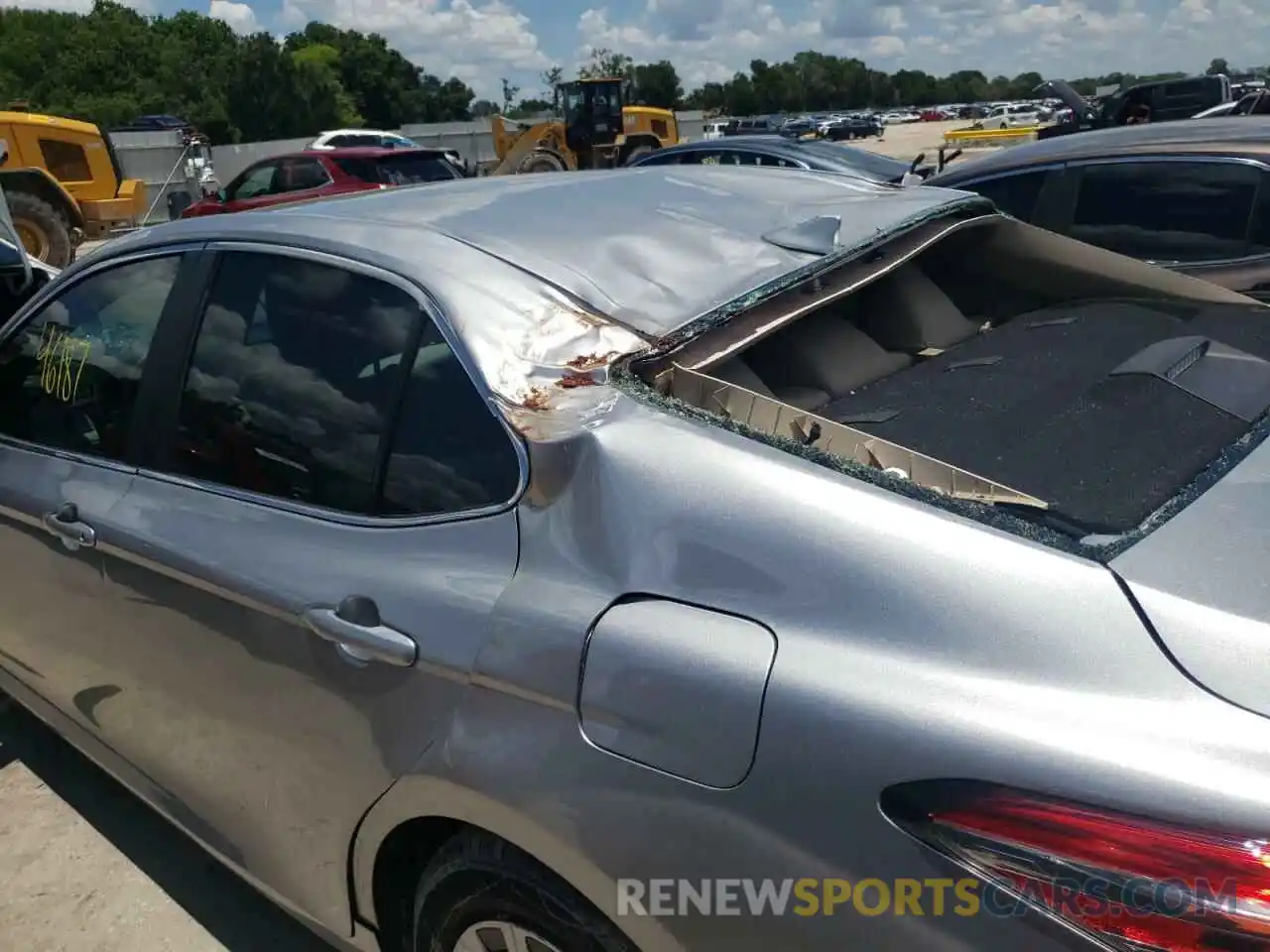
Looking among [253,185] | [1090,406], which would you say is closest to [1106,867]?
[1090,406]

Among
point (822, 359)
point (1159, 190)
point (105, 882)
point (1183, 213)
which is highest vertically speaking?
point (1159, 190)

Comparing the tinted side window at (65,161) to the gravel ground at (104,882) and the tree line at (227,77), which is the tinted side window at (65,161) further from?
the tree line at (227,77)

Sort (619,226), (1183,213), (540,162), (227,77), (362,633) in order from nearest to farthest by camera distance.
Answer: (362,633)
(619,226)
(1183,213)
(540,162)
(227,77)

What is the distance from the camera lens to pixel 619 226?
7.14 ft

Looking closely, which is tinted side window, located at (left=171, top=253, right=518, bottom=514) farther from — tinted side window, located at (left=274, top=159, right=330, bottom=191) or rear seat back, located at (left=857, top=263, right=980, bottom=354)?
tinted side window, located at (left=274, top=159, right=330, bottom=191)

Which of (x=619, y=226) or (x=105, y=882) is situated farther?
(x=105, y=882)

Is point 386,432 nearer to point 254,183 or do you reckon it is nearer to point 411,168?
point 411,168

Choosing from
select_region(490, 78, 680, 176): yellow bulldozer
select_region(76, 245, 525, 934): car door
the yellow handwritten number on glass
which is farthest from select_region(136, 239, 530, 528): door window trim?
select_region(490, 78, 680, 176): yellow bulldozer

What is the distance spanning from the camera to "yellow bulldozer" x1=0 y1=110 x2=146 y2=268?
48.8 feet

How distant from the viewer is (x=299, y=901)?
6.94 ft

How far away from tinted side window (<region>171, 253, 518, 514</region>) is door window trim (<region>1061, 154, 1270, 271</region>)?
3699 mm

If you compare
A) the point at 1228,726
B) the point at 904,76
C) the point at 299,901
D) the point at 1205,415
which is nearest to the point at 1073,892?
→ the point at 1228,726

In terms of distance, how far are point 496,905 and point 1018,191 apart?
16.4 feet

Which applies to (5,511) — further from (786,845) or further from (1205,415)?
(1205,415)
